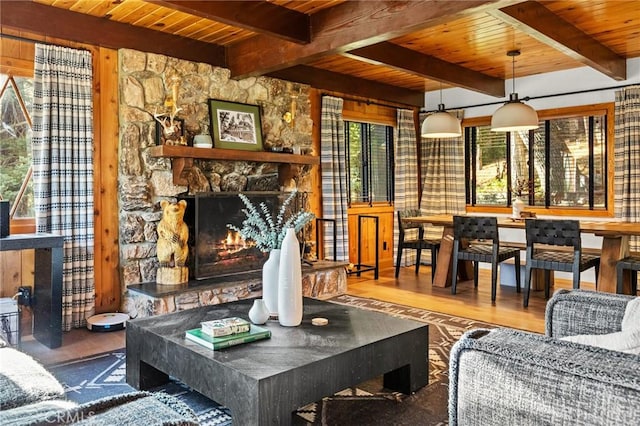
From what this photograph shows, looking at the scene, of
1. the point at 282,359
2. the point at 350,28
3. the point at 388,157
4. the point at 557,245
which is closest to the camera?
A: the point at 282,359

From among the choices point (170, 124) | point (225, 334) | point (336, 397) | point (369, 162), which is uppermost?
point (170, 124)

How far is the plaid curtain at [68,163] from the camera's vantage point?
353 cm

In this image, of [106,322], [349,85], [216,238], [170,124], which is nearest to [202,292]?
[216,238]

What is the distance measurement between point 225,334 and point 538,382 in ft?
4.52

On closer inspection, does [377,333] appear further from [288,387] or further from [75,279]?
[75,279]

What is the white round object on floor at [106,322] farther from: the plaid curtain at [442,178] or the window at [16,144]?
the plaid curtain at [442,178]

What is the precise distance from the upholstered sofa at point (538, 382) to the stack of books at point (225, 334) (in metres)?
1.10

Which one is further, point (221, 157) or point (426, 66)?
point (426, 66)

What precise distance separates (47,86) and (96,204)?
929mm

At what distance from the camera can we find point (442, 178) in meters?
6.64

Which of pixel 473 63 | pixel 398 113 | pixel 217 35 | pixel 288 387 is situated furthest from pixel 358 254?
pixel 288 387

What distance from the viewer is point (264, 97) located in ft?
16.0

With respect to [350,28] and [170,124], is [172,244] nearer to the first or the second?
[170,124]

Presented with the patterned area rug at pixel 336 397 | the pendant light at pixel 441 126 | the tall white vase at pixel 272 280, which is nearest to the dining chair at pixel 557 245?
the pendant light at pixel 441 126
